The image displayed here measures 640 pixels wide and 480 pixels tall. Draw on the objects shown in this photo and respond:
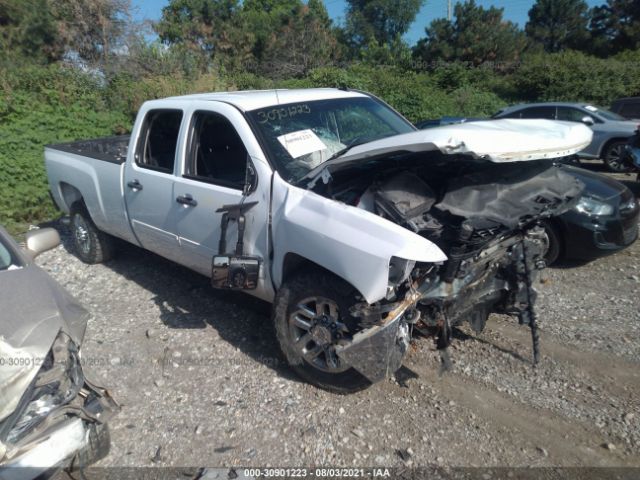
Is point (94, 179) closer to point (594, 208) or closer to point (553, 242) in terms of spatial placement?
point (553, 242)

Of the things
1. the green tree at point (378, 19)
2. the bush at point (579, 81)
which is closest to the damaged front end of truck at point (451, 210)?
the bush at point (579, 81)

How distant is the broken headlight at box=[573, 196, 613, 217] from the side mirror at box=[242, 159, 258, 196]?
327 cm

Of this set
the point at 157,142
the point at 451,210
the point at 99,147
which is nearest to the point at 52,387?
the point at 451,210

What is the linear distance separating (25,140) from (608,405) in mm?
9354

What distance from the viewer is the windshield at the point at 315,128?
3.56 meters

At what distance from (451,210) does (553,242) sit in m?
2.82

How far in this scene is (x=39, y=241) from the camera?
10.4 ft

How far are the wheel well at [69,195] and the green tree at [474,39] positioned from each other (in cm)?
3259

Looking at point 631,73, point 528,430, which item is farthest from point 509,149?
point 631,73

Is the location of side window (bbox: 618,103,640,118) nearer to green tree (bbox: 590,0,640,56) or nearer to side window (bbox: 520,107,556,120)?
side window (bbox: 520,107,556,120)

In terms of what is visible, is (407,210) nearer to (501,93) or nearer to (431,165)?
(431,165)

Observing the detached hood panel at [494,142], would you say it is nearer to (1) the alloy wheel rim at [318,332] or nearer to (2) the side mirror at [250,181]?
(2) the side mirror at [250,181]

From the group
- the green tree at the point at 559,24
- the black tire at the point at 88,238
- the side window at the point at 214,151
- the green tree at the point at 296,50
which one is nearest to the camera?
the side window at the point at 214,151

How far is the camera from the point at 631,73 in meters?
21.6
